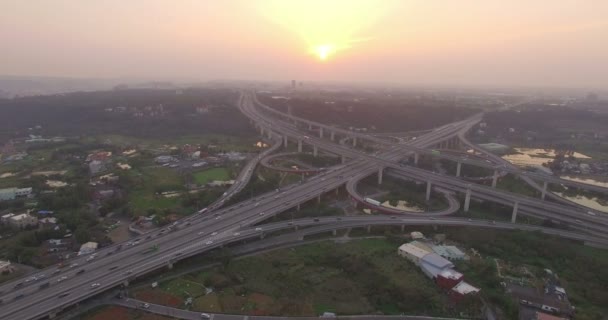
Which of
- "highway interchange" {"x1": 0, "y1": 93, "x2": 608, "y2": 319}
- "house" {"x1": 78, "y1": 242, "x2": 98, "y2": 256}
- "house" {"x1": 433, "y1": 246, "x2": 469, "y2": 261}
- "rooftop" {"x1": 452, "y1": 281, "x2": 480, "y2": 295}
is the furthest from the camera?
"house" {"x1": 433, "y1": 246, "x2": 469, "y2": 261}

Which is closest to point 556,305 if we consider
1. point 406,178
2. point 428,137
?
point 406,178

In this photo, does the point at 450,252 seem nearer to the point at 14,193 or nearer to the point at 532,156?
the point at 14,193

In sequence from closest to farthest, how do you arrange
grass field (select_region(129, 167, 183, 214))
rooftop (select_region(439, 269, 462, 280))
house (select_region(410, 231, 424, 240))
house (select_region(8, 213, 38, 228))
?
1. rooftop (select_region(439, 269, 462, 280))
2. house (select_region(410, 231, 424, 240))
3. house (select_region(8, 213, 38, 228))
4. grass field (select_region(129, 167, 183, 214))

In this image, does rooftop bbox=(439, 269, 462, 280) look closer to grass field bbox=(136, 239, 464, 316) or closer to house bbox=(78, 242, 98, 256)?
grass field bbox=(136, 239, 464, 316)

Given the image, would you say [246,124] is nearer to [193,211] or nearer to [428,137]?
[428,137]

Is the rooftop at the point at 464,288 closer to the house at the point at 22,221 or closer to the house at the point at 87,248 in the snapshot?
the house at the point at 87,248

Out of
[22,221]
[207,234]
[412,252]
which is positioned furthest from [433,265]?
[22,221]

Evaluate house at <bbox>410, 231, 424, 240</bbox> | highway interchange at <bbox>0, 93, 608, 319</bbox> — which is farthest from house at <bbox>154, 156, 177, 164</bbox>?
house at <bbox>410, 231, 424, 240</bbox>
